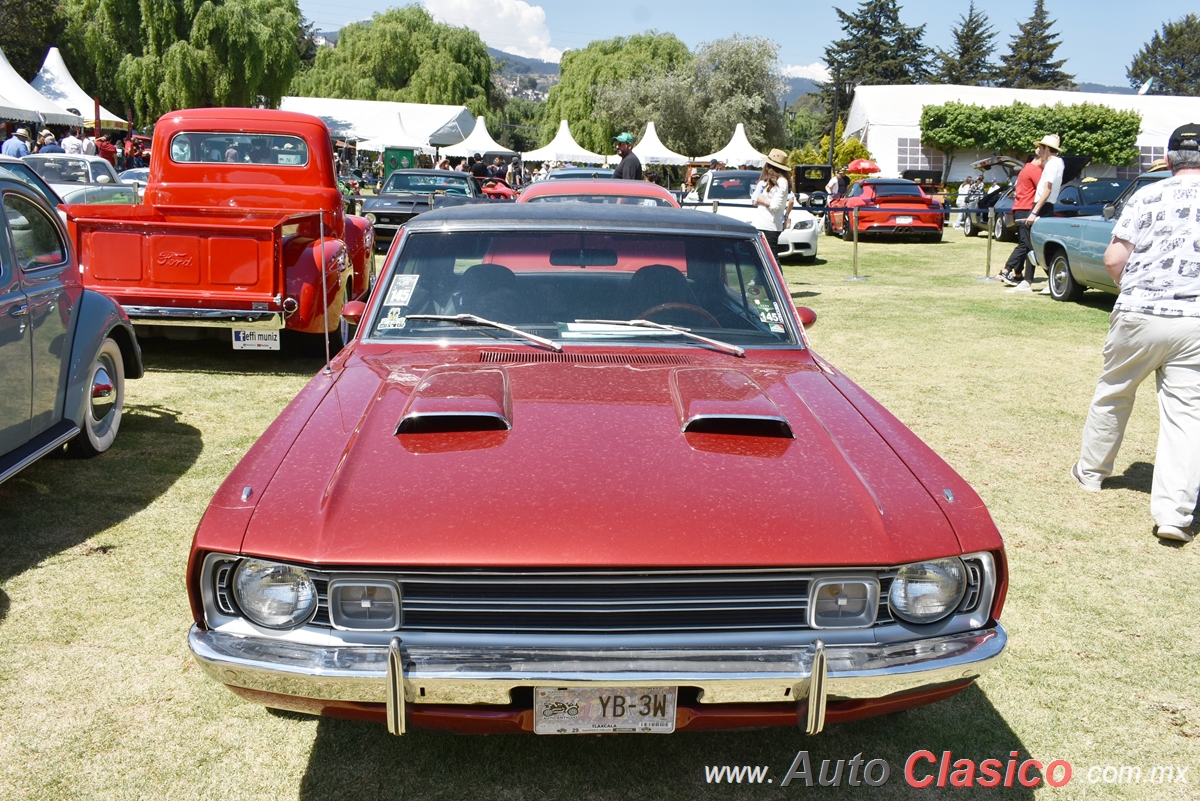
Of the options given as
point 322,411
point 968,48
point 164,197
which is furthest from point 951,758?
point 968,48

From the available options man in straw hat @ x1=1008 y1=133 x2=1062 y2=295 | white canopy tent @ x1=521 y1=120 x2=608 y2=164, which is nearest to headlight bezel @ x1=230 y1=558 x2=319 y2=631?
man in straw hat @ x1=1008 y1=133 x2=1062 y2=295

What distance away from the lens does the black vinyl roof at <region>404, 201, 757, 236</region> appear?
13.0 ft

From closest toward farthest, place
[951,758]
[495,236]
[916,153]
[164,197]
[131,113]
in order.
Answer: [951,758]
[495,236]
[164,197]
[131,113]
[916,153]

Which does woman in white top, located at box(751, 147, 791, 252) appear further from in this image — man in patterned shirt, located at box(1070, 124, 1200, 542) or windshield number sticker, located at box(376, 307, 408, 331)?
windshield number sticker, located at box(376, 307, 408, 331)

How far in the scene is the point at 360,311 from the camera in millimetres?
4156

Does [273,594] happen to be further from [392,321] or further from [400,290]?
[400,290]

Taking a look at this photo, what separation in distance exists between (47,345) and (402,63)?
5263cm

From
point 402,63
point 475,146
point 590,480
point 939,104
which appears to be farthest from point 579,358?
point 402,63

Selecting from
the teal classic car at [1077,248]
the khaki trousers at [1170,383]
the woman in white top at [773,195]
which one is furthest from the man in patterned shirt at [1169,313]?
the woman in white top at [773,195]

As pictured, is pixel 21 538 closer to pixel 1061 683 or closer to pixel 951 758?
pixel 951 758

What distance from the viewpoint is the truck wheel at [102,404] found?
547cm

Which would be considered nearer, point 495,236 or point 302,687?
point 302,687

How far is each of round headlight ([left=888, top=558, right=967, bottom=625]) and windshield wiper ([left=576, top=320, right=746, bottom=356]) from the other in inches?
52.1

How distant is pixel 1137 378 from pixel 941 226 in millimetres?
17248
